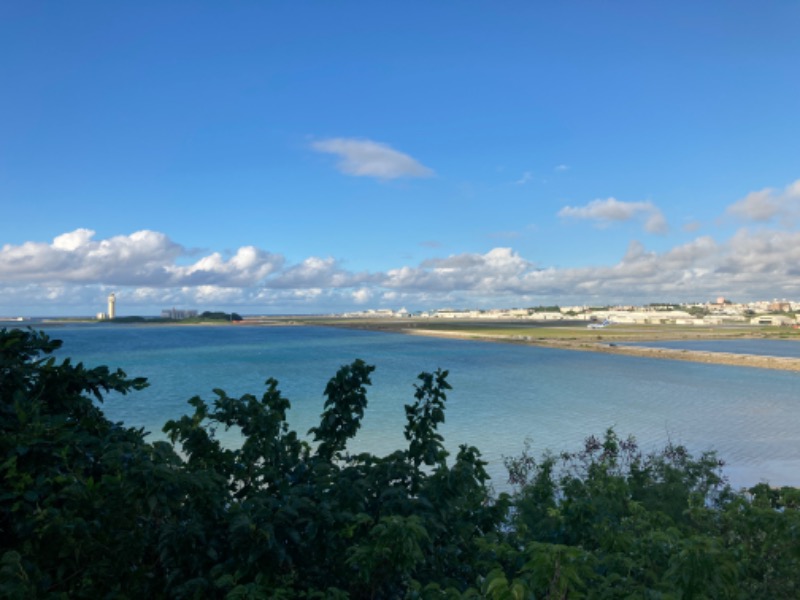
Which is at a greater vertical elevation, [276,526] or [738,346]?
[276,526]

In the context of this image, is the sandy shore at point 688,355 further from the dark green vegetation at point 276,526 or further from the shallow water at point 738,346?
the dark green vegetation at point 276,526

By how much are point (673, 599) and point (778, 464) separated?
73.4 feet

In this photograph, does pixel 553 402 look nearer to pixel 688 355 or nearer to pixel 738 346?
pixel 688 355

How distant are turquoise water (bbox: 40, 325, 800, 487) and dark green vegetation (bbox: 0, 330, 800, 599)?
11827mm

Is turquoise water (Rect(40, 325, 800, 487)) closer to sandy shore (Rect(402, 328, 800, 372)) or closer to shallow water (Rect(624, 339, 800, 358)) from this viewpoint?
sandy shore (Rect(402, 328, 800, 372))

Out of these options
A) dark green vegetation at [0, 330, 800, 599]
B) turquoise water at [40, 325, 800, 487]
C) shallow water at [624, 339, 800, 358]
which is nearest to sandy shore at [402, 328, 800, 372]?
turquoise water at [40, 325, 800, 487]

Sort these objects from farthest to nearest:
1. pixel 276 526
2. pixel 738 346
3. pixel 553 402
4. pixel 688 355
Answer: pixel 738 346 < pixel 688 355 < pixel 553 402 < pixel 276 526

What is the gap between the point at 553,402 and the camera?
37.2m

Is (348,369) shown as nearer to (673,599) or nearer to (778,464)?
(673,599)

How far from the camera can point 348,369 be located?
6.28m

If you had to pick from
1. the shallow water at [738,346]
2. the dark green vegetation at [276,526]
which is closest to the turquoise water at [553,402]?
the dark green vegetation at [276,526]

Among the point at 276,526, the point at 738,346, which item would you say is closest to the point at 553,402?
the point at 276,526

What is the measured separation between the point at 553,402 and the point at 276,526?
3505 centimetres

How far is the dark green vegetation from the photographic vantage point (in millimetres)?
3963
